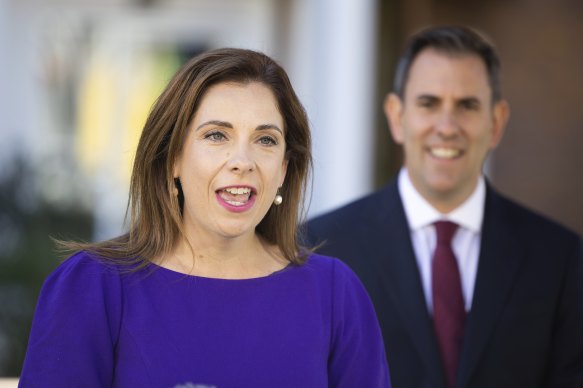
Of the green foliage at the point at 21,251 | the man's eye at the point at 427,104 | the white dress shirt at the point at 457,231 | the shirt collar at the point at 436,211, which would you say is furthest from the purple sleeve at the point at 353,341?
the green foliage at the point at 21,251

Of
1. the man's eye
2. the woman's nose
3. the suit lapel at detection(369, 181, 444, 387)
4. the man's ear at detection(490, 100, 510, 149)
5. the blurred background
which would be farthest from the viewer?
the blurred background

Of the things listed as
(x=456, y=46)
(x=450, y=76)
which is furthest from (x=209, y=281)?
(x=456, y=46)

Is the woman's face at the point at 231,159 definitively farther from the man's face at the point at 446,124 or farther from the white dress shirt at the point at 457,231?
the man's face at the point at 446,124

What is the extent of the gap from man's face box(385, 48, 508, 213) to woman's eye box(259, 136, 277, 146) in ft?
4.15

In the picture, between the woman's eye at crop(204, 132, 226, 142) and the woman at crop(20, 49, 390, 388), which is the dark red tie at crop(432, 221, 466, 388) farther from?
the woman's eye at crop(204, 132, 226, 142)

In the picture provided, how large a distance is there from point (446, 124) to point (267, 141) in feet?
4.49

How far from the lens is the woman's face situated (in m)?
2.58

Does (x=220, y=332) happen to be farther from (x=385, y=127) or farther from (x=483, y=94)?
(x=385, y=127)

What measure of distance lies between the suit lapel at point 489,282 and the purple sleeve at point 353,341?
820mm

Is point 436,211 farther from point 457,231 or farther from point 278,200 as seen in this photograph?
point 278,200

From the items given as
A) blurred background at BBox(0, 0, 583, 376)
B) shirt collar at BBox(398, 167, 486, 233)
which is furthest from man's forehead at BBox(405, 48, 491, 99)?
blurred background at BBox(0, 0, 583, 376)

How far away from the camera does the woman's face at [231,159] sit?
2.58 meters

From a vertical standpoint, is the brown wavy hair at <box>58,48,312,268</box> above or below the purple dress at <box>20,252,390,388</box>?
above

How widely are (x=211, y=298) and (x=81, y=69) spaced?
19.5ft
